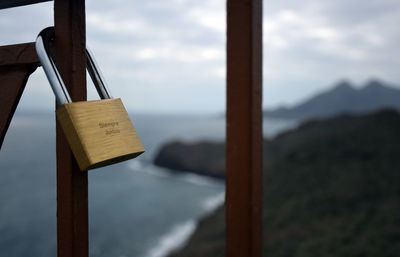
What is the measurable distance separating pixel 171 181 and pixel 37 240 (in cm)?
1967

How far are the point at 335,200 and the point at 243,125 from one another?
23367 millimetres

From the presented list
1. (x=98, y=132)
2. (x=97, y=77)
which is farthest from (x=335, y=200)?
(x=98, y=132)

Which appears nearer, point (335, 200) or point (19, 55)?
point (19, 55)

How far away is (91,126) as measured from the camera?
100 centimetres

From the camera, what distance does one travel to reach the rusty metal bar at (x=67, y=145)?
3.80 feet

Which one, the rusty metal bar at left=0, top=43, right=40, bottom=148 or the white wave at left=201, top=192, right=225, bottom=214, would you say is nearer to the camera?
the rusty metal bar at left=0, top=43, right=40, bottom=148

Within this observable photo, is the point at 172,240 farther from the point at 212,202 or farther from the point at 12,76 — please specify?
the point at 12,76

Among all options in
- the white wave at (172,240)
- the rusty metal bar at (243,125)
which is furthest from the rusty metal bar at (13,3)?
the white wave at (172,240)

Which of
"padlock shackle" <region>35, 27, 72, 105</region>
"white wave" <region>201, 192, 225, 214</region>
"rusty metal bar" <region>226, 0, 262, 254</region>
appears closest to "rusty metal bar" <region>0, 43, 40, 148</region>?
"padlock shackle" <region>35, 27, 72, 105</region>

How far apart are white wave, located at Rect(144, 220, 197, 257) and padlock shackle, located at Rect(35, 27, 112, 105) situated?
22535 millimetres

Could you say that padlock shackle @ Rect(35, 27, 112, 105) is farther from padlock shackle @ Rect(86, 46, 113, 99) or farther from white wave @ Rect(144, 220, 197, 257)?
white wave @ Rect(144, 220, 197, 257)

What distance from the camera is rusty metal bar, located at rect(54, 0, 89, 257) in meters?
1.16

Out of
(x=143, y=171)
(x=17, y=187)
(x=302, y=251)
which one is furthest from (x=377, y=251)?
(x=17, y=187)

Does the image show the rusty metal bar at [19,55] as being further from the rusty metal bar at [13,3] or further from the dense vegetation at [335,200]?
the dense vegetation at [335,200]
